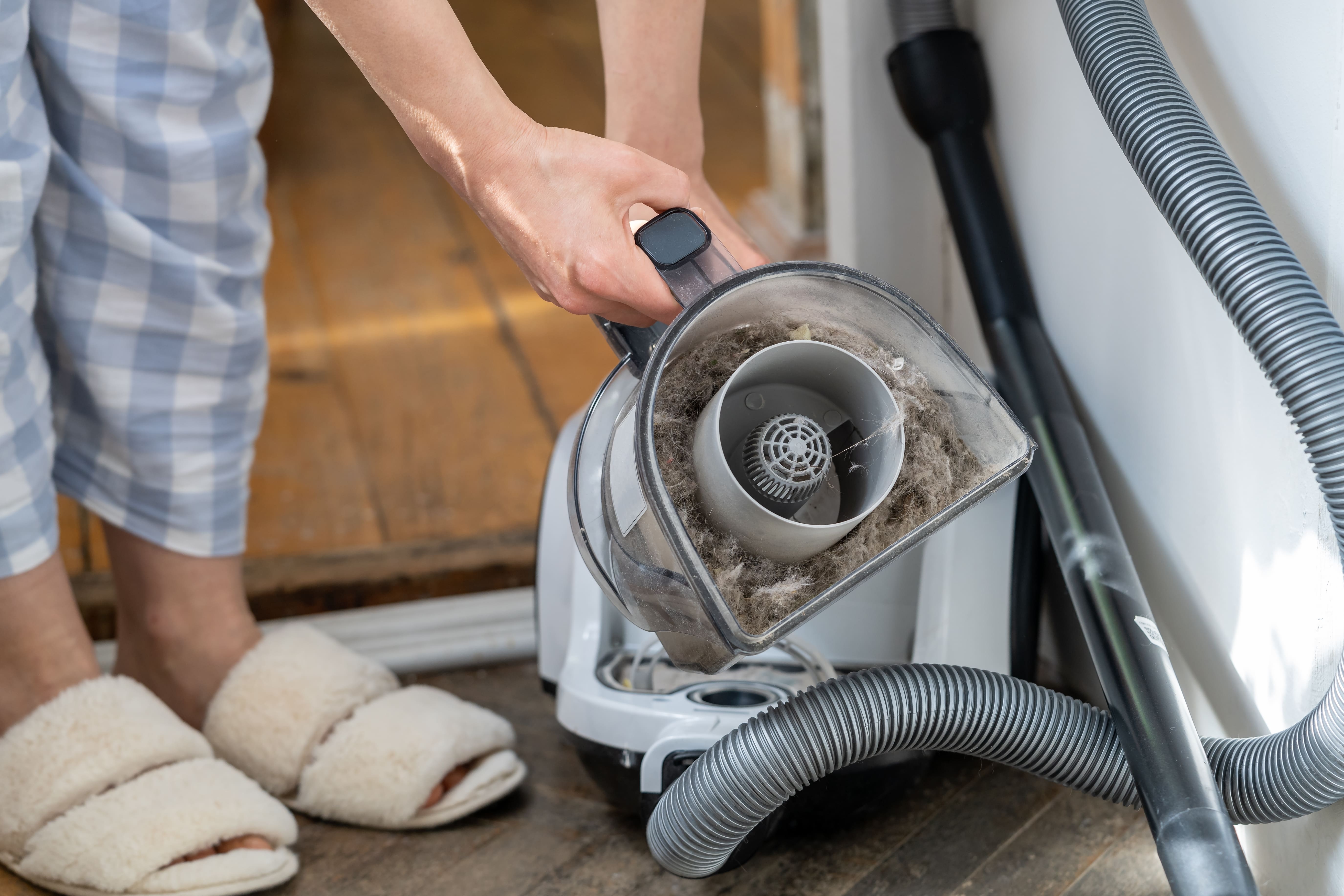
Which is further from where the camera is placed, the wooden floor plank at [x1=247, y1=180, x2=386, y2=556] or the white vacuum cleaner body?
the wooden floor plank at [x1=247, y1=180, x2=386, y2=556]

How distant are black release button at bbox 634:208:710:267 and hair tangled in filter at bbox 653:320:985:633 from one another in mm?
43

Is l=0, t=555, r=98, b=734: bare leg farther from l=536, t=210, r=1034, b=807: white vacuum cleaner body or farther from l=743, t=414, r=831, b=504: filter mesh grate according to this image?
l=743, t=414, r=831, b=504: filter mesh grate

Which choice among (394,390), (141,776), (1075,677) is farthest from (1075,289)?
(394,390)

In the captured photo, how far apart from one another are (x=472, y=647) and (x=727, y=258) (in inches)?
18.6

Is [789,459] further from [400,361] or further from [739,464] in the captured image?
[400,361]

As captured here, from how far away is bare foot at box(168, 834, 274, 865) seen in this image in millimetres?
676

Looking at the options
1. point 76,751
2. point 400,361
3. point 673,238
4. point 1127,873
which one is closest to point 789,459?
point 673,238

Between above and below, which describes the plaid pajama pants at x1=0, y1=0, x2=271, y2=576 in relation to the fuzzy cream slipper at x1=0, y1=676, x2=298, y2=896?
above

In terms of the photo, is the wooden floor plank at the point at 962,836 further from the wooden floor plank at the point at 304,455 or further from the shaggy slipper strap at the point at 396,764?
the wooden floor plank at the point at 304,455

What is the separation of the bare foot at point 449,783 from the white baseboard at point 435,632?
0.16m

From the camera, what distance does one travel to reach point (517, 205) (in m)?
0.57

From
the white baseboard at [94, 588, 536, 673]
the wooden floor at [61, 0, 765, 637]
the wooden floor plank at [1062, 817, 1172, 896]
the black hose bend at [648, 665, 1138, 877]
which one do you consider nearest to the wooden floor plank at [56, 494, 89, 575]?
the wooden floor at [61, 0, 765, 637]

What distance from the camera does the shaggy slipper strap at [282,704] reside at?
2.49 feet

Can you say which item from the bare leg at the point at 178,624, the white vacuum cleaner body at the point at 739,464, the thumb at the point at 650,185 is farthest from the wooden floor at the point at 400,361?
the thumb at the point at 650,185
